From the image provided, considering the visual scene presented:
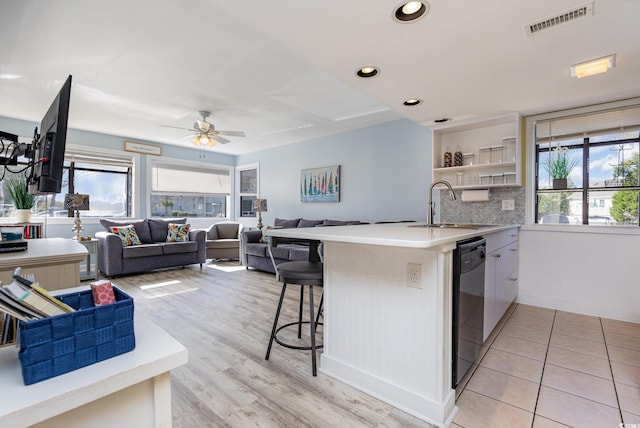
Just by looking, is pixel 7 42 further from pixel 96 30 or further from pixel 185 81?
pixel 185 81

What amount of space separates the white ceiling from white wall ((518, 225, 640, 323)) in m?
1.35

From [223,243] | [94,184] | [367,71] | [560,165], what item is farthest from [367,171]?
[94,184]

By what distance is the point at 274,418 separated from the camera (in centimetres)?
155

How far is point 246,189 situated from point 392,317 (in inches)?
249

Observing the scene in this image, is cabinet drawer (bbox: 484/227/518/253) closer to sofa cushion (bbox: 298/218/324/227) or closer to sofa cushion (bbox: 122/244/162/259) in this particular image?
sofa cushion (bbox: 298/218/324/227)

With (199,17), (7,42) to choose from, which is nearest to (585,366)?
(199,17)

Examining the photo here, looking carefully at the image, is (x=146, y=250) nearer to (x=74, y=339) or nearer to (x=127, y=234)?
(x=127, y=234)

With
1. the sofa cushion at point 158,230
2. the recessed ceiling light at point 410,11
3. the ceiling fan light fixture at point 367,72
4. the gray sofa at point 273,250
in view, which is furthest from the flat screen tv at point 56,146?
the sofa cushion at point 158,230

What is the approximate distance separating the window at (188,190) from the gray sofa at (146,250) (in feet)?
2.83

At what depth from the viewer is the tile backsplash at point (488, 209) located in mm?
3467

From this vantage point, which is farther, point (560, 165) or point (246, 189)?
point (246, 189)

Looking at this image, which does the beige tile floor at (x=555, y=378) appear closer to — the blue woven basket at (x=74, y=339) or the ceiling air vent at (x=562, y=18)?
the blue woven basket at (x=74, y=339)

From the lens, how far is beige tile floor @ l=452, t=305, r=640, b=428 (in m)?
1.58

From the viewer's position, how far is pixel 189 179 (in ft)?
22.4
